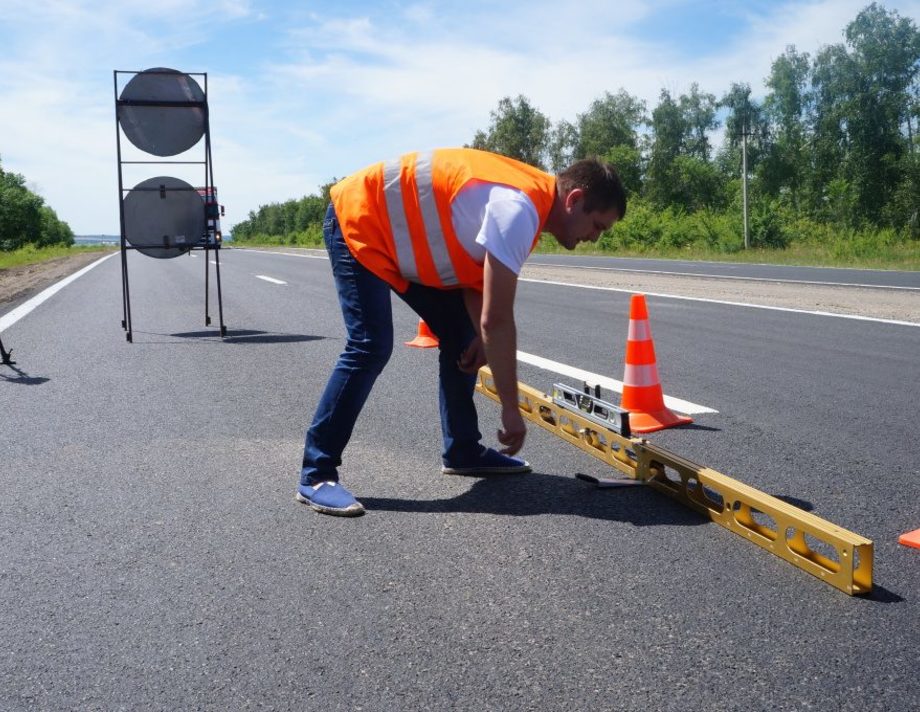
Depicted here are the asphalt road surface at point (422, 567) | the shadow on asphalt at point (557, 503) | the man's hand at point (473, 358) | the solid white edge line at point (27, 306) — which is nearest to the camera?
the asphalt road surface at point (422, 567)

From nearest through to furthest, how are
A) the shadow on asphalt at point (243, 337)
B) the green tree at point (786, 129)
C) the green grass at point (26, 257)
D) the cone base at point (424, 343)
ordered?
1. the cone base at point (424, 343)
2. the shadow on asphalt at point (243, 337)
3. the green grass at point (26, 257)
4. the green tree at point (786, 129)

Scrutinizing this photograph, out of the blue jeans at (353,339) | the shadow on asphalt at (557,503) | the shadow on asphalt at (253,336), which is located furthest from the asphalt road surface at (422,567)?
the shadow on asphalt at (253,336)

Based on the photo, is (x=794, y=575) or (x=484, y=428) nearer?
(x=794, y=575)

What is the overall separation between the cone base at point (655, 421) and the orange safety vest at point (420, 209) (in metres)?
1.72

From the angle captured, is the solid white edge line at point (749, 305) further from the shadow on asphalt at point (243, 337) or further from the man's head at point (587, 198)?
the man's head at point (587, 198)

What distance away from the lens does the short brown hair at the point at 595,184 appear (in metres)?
3.20

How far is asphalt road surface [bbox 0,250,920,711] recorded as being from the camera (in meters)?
2.18

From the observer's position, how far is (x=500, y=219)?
297 centimetres

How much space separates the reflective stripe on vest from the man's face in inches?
17.7

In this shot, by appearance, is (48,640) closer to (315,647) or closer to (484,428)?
(315,647)

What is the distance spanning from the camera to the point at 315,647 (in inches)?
93.4

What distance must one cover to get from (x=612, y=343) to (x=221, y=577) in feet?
19.4

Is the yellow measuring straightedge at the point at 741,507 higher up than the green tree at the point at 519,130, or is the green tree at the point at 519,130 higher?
the green tree at the point at 519,130

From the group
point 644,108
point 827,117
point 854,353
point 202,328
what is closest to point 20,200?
point 644,108
